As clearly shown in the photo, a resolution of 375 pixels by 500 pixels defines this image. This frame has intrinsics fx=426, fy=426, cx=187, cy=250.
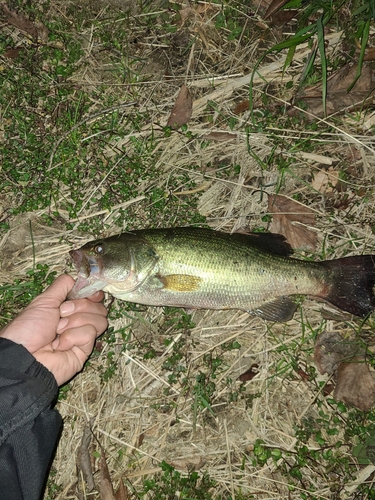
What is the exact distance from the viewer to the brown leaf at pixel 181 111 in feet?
15.9

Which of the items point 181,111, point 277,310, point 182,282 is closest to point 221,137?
point 181,111

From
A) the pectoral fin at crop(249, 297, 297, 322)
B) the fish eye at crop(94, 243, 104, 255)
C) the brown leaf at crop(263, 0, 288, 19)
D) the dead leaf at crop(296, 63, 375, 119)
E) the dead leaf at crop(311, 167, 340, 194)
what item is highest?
the brown leaf at crop(263, 0, 288, 19)

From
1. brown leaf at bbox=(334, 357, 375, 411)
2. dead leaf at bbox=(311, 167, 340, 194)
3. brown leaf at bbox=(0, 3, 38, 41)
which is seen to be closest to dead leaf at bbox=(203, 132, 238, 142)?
dead leaf at bbox=(311, 167, 340, 194)

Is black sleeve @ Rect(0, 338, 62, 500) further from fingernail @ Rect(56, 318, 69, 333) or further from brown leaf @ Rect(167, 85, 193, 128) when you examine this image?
brown leaf @ Rect(167, 85, 193, 128)

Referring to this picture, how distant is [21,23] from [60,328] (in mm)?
3687

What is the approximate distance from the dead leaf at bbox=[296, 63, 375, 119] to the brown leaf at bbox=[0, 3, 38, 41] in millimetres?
3227

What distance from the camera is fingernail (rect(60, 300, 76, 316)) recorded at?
13.8ft

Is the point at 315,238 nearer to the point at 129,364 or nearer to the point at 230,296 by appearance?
the point at 230,296

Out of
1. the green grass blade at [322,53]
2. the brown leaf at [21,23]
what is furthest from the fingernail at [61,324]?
the green grass blade at [322,53]

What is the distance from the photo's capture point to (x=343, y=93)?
4.73 metres

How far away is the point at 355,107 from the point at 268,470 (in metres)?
3.96

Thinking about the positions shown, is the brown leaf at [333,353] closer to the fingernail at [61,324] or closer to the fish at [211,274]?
the fish at [211,274]

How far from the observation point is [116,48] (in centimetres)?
504

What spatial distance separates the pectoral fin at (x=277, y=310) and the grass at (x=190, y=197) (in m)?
0.28
